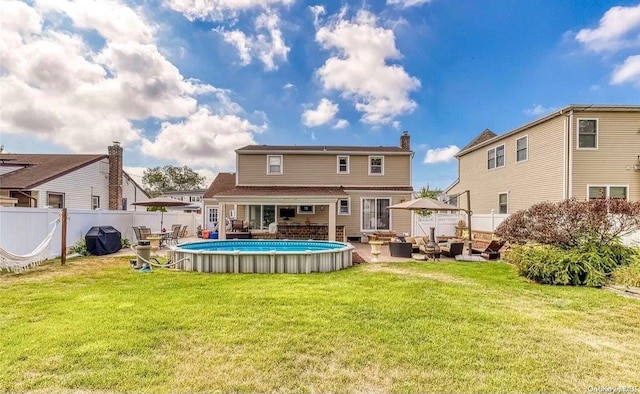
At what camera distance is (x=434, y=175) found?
33969 millimetres

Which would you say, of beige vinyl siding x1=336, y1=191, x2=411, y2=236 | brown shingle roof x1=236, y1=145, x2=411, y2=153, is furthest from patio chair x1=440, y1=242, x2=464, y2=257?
brown shingle roof x1=236, y1=145, x2=411, y2=153

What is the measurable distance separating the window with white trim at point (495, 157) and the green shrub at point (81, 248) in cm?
2018

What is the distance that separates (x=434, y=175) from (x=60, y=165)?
1246 inches

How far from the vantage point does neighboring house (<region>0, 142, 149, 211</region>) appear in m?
16.7

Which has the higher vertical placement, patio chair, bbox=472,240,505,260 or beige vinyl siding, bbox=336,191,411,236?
beige vinyl siding, bbox=336,191,411,236

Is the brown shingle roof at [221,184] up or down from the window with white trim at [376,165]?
down

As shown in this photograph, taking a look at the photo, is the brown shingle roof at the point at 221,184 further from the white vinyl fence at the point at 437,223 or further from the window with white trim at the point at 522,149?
the window with white trim at the point at 522,149

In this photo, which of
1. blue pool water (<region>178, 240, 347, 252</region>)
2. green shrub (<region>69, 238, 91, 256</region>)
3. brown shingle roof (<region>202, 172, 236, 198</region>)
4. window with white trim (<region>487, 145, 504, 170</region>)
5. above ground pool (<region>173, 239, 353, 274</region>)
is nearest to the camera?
above ground pool (<region>173, 239, 353, 274</region>)

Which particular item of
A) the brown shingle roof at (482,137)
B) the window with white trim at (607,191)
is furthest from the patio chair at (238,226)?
the window with white trim at (607,191)

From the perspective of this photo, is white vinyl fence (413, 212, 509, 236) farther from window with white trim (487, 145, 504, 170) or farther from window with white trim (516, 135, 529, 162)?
window with white trim (516, 135, 529, 162)

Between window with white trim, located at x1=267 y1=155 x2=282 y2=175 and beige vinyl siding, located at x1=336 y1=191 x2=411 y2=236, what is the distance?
15.5ft

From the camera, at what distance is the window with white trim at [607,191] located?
13.4 metres

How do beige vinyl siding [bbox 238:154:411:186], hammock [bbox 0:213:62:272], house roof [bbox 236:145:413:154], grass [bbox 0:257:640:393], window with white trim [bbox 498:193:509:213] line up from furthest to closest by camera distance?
1. beige vinyl siding [bbox 238:154:411:186]
2. house roof [bbox 236:145:413:154]
3. window with white trim [bbox 498:193:509:213]
4. hammock [bbox 0:213:62:272]
5. grass [bbox 0:257:640:393]

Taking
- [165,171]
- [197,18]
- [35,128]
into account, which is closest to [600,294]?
[197,18]
